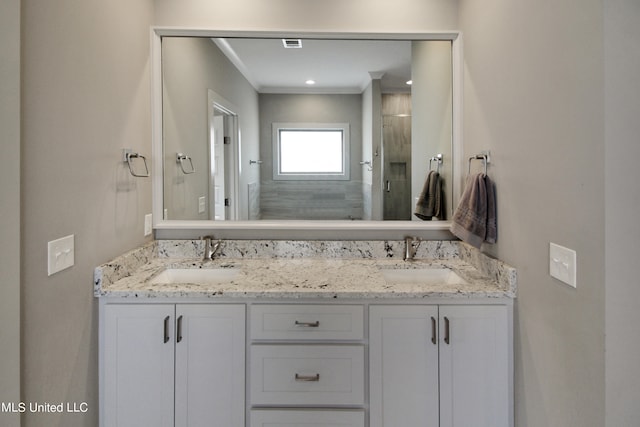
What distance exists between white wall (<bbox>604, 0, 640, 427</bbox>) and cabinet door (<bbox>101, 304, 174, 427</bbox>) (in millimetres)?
1534

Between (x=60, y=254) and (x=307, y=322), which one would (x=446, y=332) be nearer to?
(x=307, y=322)

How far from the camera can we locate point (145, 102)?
203 cm

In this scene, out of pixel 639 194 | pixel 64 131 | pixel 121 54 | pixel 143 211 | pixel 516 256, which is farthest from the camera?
pixel 143 211

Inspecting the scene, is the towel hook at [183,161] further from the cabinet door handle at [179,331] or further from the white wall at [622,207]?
the white wall at [622,207]

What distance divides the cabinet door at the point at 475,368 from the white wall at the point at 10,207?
1488 millimetres

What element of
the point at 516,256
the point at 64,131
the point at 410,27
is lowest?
the point at 516,256

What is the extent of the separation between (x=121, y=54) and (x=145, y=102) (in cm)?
30

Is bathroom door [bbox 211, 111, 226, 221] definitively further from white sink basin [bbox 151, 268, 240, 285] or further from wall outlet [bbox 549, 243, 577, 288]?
wall outlet [bbox 549, 243, 577, 288]

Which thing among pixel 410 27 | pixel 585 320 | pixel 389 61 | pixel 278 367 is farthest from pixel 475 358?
pixel 410 27

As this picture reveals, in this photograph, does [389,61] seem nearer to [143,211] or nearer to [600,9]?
[600,9]

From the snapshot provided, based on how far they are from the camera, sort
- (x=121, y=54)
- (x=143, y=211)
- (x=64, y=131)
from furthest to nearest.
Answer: (x=143, y=211), (x=121, y=54), (x=64, y=131)

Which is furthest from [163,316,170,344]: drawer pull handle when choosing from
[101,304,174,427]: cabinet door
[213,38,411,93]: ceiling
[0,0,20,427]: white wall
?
[213,38,411,93]: ceiling

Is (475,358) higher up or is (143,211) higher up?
(143,211)

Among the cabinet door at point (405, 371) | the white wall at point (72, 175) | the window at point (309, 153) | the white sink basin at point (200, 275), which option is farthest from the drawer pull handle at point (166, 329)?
the window at point (309, 153)
